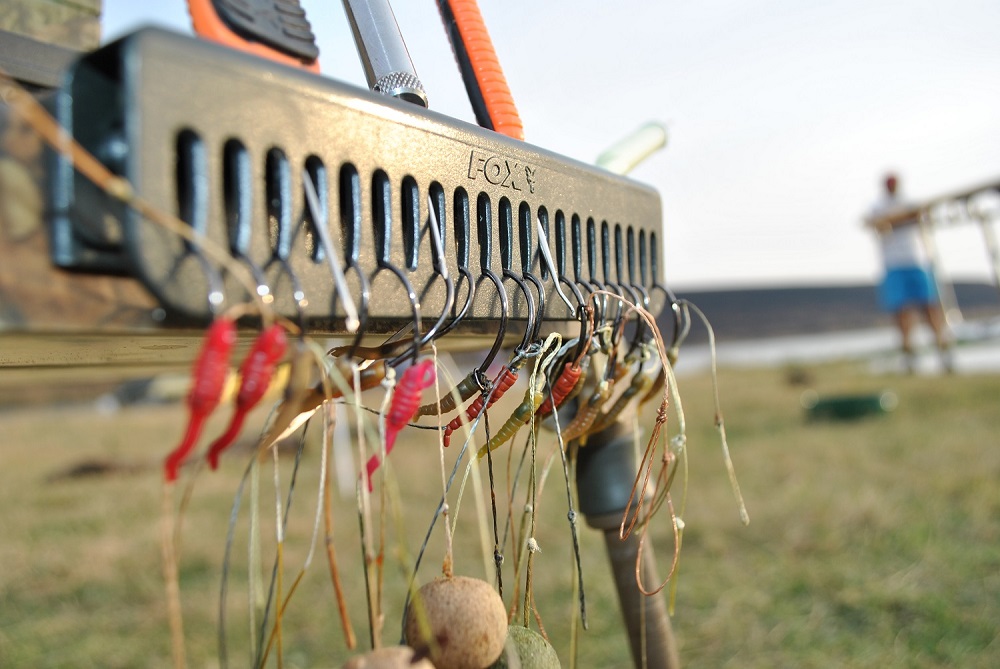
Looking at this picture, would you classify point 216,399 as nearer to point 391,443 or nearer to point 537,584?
point 391,443

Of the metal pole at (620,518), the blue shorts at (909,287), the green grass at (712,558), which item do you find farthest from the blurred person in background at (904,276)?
the metal pole at (620,518)

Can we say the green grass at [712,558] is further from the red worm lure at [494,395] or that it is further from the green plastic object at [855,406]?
the red worm lure at [494,395]

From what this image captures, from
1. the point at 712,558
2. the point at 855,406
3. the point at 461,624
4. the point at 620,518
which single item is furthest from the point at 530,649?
the point at 855,406

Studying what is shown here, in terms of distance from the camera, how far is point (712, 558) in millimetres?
1462

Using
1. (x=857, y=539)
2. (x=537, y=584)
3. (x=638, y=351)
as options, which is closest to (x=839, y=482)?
(x=857, y=539)

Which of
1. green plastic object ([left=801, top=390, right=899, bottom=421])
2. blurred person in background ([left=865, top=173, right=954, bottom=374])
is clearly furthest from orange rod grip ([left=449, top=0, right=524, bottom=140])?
blurred person in background ([left=865, top=173, right=954, bottom=374])

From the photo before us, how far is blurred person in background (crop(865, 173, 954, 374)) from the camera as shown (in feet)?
10.7

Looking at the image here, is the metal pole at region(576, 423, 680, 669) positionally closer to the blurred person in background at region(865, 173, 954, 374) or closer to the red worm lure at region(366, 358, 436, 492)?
the red worm lure at region(366, 358, 436, 492)

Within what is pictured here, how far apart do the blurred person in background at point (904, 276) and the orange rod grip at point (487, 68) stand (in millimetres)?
3212

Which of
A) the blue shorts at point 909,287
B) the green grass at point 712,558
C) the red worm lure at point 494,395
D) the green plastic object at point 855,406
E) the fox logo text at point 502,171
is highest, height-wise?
the blue shorts at point 909,287

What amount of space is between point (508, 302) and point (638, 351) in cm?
12

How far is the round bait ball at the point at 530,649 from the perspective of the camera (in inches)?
12.4

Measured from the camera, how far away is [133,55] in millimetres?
213

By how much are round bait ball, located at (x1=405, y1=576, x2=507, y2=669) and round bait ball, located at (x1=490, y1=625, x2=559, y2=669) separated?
2 centimetres
